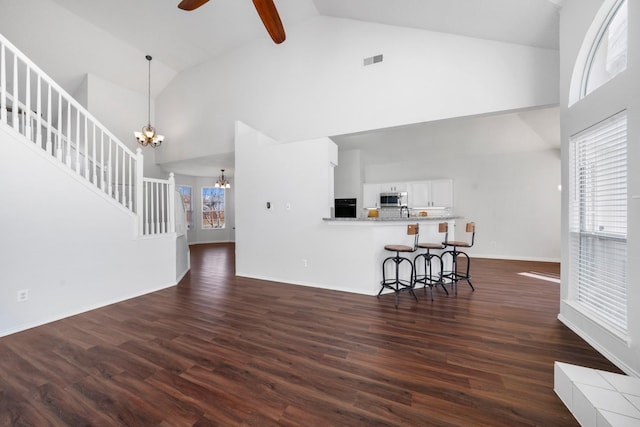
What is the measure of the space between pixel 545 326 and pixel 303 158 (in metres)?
3.84

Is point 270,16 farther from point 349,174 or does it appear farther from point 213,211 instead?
point 213,211

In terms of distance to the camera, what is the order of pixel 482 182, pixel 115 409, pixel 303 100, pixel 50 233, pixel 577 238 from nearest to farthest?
pixel 115 409 → pixel 577 238 → pixel 50 233 → pixel 303 100 → pixel 482 182

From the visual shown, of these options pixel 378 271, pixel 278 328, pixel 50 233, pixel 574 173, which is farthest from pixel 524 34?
pixel 50 233

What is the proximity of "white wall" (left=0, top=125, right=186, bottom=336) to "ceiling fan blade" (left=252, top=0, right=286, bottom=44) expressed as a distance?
2934 millimetres

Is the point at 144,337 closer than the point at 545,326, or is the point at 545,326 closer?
the point at 144,337

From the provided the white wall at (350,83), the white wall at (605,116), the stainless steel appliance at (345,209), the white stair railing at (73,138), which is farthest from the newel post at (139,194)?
the white wall at (605,116)

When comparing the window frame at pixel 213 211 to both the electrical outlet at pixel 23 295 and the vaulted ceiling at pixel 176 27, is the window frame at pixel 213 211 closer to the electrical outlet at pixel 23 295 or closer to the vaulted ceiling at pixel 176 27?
the vaulted ceiling at pixel 176 27

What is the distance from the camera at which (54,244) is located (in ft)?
9.50

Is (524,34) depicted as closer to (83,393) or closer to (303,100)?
(303,100)

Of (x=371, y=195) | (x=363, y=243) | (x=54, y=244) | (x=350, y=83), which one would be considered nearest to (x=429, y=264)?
(x=363, y=243)

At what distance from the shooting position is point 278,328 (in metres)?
2.64

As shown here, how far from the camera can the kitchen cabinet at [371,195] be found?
7.50 meters

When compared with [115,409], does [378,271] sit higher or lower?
higher

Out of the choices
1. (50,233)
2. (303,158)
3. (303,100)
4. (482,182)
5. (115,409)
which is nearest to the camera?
(115,409)
